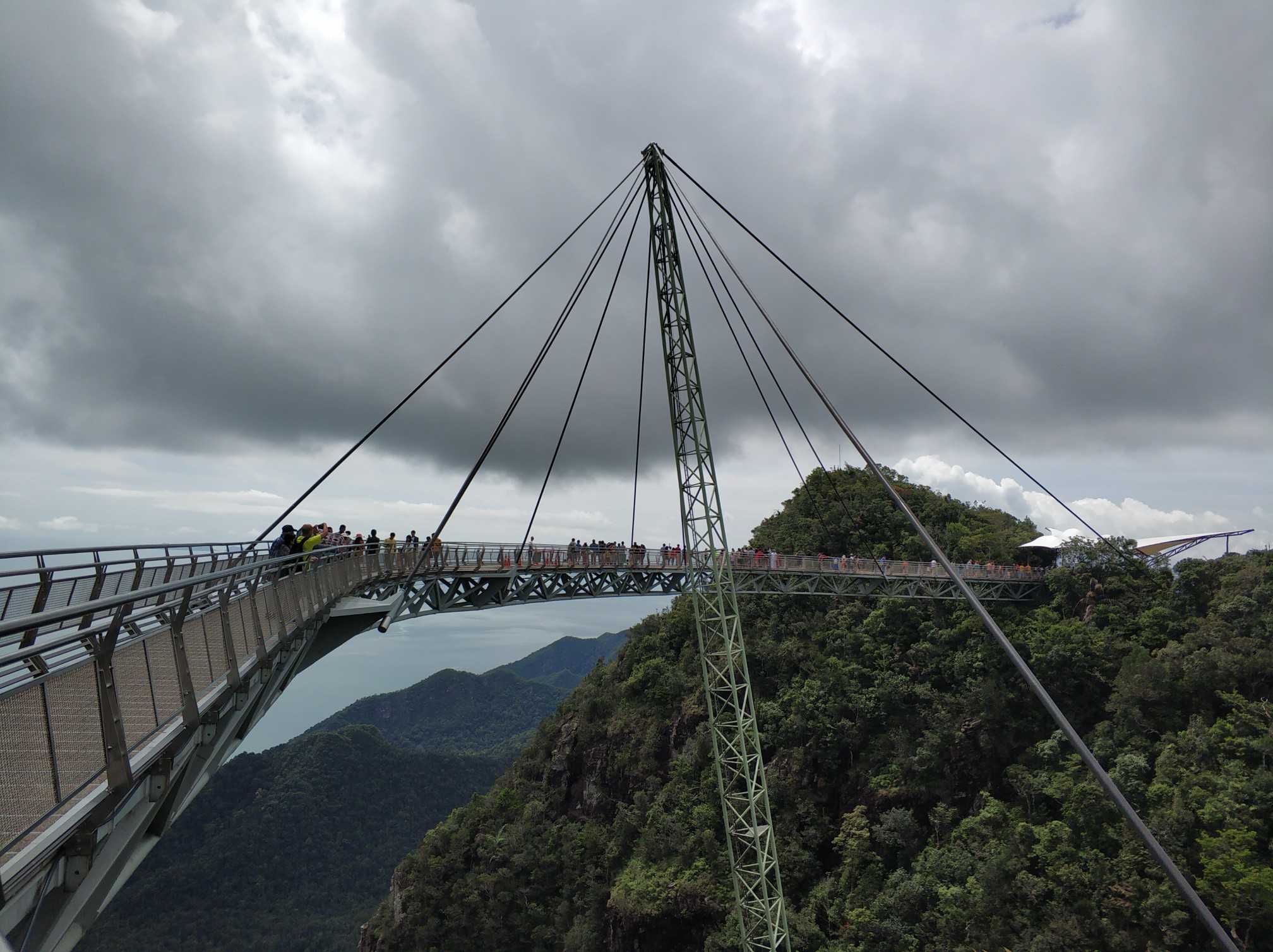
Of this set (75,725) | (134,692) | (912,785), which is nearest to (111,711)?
(75,725)

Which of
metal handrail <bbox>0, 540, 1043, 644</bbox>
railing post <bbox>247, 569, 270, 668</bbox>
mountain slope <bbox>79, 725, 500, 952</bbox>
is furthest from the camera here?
mountain slope <bbox>79, 725, 500, 952</bbox>

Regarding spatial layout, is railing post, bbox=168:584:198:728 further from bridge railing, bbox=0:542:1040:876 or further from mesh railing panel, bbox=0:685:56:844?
mesh railing panel, bbox=0:685:56:844

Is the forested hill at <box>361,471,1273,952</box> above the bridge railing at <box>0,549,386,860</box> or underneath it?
underneath

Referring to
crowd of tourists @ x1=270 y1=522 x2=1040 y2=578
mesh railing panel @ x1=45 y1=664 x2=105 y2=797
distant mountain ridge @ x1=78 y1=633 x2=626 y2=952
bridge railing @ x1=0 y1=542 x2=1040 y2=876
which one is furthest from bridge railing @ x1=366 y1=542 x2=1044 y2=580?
distant mountain ridge @ x1=78 y1=633 x2=626 y2=952

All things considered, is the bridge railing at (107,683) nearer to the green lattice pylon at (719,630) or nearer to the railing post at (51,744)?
the railing post at (51,744)

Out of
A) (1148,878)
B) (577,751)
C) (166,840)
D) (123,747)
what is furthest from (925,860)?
(166,840)

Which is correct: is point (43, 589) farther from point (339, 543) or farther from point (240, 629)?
point (339, 543)

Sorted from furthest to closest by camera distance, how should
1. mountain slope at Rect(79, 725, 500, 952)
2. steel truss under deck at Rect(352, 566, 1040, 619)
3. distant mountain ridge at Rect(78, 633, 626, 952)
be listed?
1. mountain slope at Rect(79, 725, 500, 952)
2. distant mountain ridge at Rect(78, 633, 626, 952)
3. steel truss under deck at Rect(352, 566, 1040, 619)
